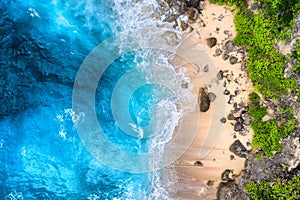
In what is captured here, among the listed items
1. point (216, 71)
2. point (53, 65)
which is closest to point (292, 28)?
point (216, 71)

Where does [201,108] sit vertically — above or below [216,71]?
below

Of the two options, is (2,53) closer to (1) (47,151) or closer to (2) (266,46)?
(1) (47,151)

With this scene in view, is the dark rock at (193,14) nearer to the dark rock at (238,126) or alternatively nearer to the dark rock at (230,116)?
the dark rock at (230,116)

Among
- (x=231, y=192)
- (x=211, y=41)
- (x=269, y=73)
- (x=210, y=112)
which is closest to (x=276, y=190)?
(x=231, y=192)

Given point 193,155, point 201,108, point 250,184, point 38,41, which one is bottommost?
point 250,184

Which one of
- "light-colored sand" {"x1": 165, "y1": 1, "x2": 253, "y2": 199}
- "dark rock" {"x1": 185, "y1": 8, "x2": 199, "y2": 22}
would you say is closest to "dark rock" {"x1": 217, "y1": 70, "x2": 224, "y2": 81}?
"light-colored sand" {"x1": 165, "y1": 1, "x2": 253, "y2": 199}

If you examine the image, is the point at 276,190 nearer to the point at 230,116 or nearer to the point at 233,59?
the point at 230,116

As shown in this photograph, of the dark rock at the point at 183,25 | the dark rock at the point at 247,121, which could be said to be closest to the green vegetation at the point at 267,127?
the dark rock at the point at 247,121
